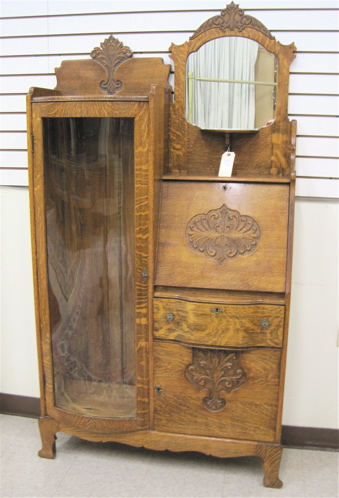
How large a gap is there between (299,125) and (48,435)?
6.51ft

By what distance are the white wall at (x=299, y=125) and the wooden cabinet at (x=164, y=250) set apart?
0.30ft

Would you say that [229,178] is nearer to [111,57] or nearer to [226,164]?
[226,164]

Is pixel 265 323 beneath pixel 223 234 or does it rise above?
beneath

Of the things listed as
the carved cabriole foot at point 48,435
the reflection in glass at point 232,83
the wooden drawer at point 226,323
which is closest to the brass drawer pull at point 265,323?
the wooden drawer at point 226,323

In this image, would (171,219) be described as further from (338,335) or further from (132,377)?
(338,335)

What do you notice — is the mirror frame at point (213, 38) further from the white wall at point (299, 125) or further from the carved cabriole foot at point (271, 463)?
the carved cabriole foot at point (271, 463)

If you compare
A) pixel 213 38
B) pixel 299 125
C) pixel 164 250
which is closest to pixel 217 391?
pixel 164 250

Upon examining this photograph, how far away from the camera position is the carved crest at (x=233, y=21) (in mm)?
2588

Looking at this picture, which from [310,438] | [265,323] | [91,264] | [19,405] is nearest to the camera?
[265,323]

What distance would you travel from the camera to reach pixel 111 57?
108 inches

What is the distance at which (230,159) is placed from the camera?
2.59 m

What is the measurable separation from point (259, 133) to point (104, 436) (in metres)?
1.65

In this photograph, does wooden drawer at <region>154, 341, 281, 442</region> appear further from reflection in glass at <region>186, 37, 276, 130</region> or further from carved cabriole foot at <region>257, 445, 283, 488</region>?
reflection in glass at <region>186, 37, 276, 130</region>

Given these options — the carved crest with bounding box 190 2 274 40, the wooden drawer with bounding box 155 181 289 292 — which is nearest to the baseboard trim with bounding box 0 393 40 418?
the wooden drawer with bounding box 155 181 289 292
